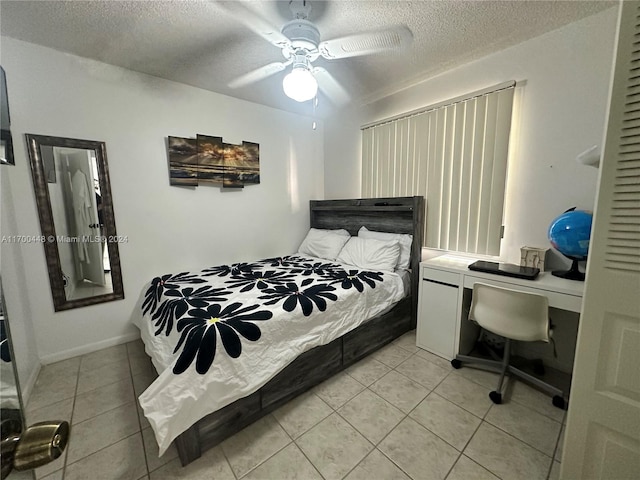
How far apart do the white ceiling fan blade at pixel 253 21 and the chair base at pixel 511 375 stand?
100 inches

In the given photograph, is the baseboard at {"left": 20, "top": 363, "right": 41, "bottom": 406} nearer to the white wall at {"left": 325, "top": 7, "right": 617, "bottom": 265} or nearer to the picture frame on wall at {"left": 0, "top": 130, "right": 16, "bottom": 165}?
→ the picture frame on wall at {"left": 0, "top": 130, "right": 16, "bottom": 165}

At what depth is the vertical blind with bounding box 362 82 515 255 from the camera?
212 centimetres

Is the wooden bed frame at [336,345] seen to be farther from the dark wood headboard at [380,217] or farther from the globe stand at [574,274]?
the globe stand at [574,274]

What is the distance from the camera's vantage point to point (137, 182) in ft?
7.75

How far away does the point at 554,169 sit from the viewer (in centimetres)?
189

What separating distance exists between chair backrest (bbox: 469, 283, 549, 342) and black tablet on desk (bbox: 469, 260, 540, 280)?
0.58ft

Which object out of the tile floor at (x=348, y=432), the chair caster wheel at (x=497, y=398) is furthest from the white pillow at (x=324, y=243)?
the chair caster wheel at (x=497, y=398)

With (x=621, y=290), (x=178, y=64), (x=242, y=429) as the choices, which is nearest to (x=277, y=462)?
(x=242, y=429)

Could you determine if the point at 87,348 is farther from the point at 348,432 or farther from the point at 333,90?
the point at 333,90

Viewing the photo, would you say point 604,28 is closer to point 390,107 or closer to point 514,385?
point 390,107

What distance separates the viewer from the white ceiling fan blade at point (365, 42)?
1.39 metres

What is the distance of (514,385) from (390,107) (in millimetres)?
2732

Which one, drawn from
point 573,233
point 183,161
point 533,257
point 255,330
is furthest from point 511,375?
point 183,161

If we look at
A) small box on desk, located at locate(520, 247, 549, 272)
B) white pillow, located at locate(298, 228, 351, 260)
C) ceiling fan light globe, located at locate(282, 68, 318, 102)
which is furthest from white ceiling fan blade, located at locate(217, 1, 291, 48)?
small box on desk, located at locate(520, 247, 549, 272)
